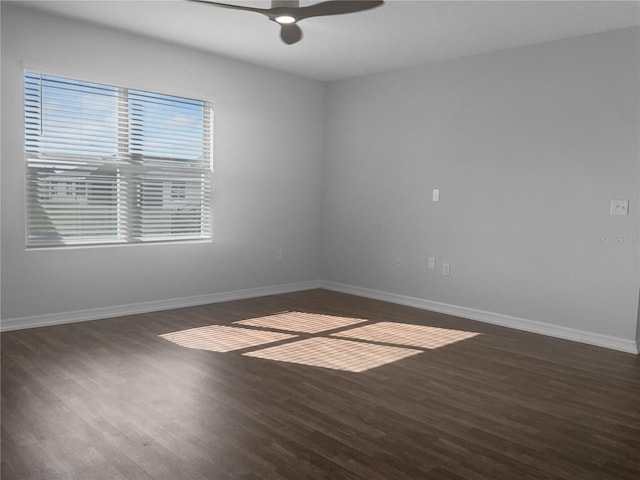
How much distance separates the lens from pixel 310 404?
9.67 ft

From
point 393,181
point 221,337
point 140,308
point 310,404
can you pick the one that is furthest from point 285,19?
point 140,308

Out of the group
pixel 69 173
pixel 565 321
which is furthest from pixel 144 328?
pixel 565 321

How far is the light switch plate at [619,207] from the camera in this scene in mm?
4203

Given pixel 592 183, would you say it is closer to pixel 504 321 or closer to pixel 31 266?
pixel 504 321

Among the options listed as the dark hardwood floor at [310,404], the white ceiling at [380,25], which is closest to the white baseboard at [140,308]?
the dark hardwood floor at [310,404]

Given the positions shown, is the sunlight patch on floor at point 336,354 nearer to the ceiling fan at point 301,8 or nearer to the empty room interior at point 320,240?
the empty room interior at point 320,240

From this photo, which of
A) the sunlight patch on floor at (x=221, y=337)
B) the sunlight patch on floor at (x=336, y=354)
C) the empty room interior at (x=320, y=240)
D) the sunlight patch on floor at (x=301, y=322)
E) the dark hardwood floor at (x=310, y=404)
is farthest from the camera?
the sunlight patch on floor at (x=301, y=322)

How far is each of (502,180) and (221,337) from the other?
291 centimetres

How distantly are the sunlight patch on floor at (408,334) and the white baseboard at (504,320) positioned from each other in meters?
0.53

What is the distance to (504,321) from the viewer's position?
194 inches

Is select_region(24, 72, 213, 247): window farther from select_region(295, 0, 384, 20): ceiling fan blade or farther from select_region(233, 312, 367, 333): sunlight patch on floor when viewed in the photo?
select_region(295, 0, 384, 20): ceiling fan blade

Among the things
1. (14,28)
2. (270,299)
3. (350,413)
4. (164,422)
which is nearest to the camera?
(164,422)

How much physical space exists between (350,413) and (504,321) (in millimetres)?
2616

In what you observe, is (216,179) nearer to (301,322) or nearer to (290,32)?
(301,322)
